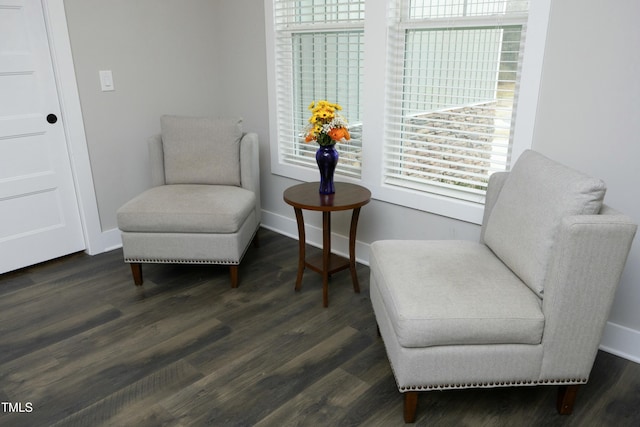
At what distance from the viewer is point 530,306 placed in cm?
168

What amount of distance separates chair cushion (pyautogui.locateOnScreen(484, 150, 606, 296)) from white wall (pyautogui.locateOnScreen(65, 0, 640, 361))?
1.08 ft

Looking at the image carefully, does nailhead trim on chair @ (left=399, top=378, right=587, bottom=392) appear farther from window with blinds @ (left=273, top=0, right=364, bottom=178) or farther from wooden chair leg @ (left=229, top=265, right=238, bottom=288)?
window with blinds @ (left=273, top=0, right=364, bottom=178)

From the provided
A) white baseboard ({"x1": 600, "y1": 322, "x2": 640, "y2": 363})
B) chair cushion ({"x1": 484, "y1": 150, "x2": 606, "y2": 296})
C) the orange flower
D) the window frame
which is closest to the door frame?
the window frame

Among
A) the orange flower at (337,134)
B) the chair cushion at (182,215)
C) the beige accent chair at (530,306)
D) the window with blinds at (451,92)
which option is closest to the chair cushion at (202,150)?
the chair cushion at (182,215)

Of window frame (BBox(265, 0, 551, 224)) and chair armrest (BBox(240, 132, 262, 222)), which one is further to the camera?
chair armrest (BBox(240, 132, 262, 222))

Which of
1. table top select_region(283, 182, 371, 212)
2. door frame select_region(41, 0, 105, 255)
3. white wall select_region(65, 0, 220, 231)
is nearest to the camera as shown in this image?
table top select_region(283, 182, 371, 212)

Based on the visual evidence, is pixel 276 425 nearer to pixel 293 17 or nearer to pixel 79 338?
pixel 79 338

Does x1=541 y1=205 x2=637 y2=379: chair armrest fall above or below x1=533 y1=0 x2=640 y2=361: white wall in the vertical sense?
below

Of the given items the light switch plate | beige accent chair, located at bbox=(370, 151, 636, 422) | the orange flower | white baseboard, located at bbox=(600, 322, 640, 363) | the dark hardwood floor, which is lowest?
the dark hardwood floor

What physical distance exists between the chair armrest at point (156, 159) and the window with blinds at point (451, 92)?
1481 millimetres

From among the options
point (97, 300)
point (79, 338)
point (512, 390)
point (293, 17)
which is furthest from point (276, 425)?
point (293, 17)

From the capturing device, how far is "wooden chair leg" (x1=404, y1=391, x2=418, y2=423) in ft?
5.76

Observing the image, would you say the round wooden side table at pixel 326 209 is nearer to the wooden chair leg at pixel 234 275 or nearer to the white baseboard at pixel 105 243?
the wooden chair leg at pixel 234 275

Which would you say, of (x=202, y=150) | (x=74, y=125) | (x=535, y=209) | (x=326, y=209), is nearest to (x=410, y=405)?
(x=535, y=209)
